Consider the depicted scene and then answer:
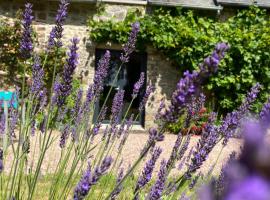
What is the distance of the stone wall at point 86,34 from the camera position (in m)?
10.5

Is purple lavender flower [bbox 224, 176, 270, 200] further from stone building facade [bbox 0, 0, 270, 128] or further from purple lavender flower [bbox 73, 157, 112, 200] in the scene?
stone building facade [bbox 0, 0, 270, 128]

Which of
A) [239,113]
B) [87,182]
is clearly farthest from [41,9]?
[87,182]

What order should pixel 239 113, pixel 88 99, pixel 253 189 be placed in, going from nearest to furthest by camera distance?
pixel 253 189 → pixel 239 113 → pixel 88 99

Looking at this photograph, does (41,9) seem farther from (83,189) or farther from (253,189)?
(253,189)

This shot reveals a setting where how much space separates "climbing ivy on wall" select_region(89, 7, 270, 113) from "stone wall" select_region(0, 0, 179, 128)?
226 millimetres

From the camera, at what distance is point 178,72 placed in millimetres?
10977

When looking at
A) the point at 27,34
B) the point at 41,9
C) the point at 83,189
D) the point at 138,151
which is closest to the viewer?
the point at 83,189

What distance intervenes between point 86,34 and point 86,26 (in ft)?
0.63

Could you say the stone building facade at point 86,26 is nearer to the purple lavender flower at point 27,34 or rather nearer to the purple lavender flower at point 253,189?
the purple lavender flower at point 27,34

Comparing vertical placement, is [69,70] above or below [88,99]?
above

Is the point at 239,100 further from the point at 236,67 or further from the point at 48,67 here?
the point at 48,67

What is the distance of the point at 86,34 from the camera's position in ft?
35.1

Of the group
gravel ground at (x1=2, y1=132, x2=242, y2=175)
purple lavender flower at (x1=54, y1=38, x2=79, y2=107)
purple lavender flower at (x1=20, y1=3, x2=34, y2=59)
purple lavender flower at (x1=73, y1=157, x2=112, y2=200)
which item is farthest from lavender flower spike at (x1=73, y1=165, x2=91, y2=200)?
gravel ground at (x1=2, y1=132, x2=242, y2=175)

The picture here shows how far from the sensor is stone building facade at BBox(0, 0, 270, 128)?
10.5 m
